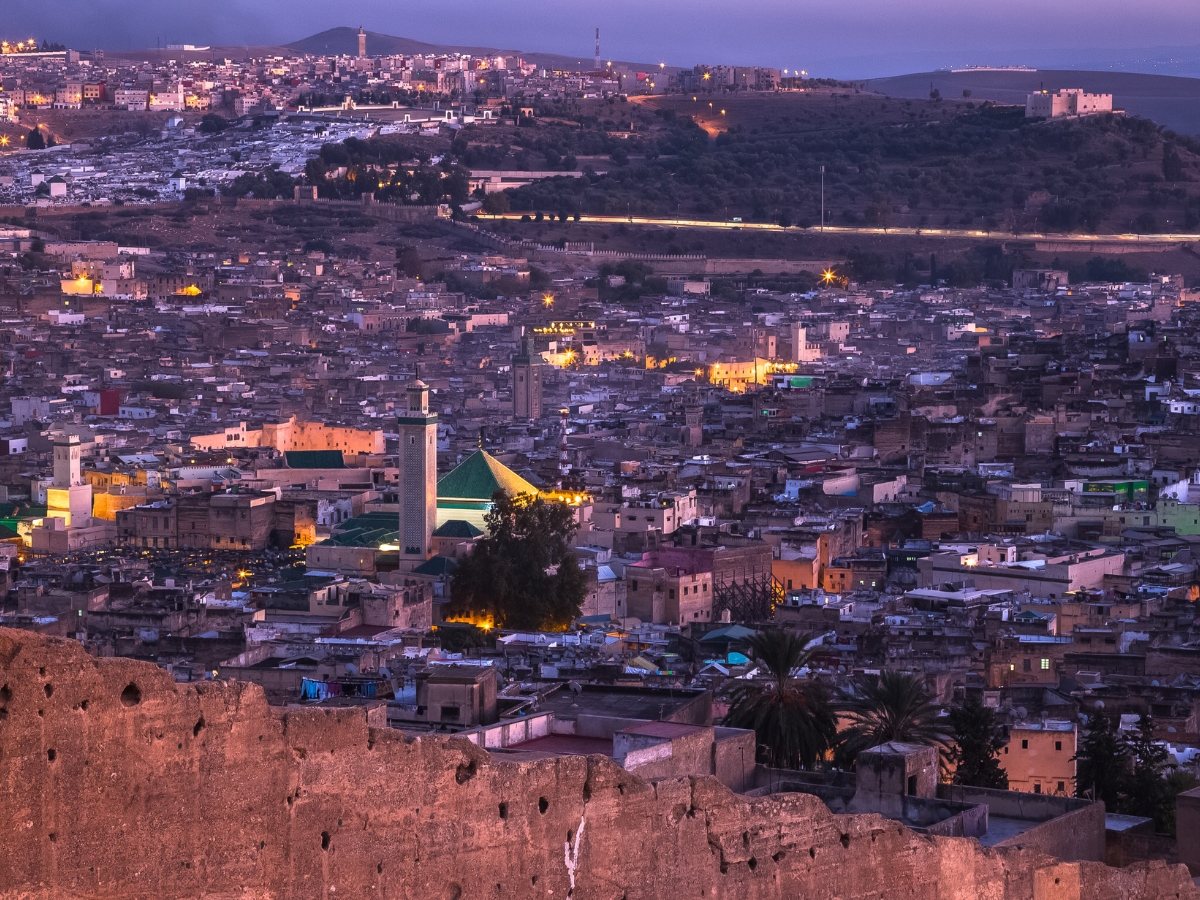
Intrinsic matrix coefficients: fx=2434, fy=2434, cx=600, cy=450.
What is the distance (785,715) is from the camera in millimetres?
12789

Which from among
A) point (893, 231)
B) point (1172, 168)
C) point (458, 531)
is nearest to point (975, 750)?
point (458, 531)

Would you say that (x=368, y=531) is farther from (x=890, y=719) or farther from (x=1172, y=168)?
(x=1172, y=168)

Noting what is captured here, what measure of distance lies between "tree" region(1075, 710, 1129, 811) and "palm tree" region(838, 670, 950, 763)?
2.68 feet

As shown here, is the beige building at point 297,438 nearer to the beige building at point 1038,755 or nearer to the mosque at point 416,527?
the mosque at point 416,527

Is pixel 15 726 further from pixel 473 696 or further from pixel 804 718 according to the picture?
pixel 804 718

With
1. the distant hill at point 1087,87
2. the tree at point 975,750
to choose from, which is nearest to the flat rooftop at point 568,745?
the tree at point 975,750

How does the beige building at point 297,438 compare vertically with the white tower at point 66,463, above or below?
below

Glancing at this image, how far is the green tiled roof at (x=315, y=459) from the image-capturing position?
3275cm

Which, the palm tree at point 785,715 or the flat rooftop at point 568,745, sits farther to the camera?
the palm tree at point 785,715

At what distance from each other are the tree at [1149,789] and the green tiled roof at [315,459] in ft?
66.5

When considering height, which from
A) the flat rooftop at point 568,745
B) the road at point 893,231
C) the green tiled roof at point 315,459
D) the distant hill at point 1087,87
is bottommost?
the green tiled roof at point 315,459

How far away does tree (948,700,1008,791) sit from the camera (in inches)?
501

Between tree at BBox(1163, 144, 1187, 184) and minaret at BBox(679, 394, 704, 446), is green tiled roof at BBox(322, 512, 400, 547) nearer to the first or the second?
minaret at BBox(679, 394, 704, 446)

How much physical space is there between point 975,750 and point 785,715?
1049 millimetres
